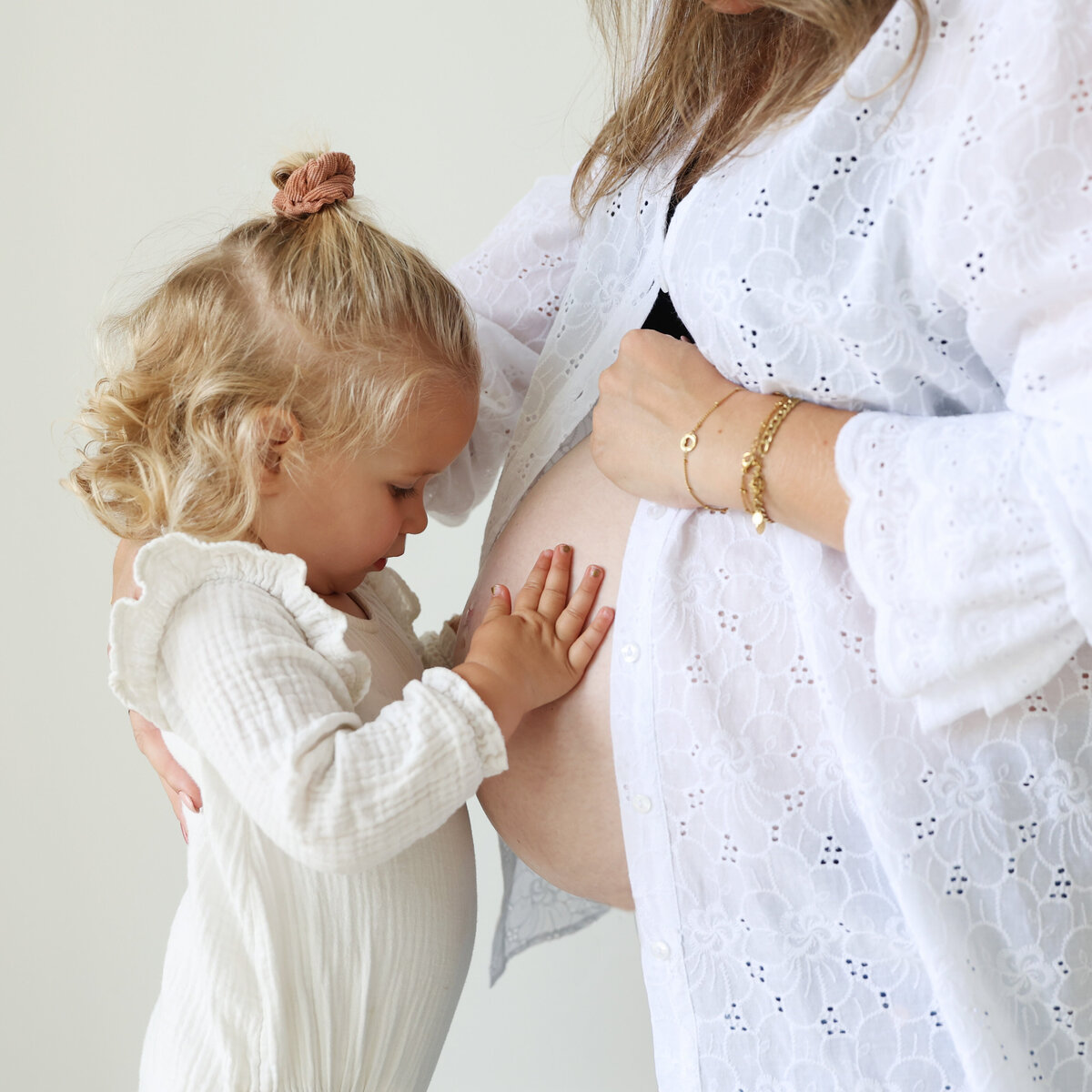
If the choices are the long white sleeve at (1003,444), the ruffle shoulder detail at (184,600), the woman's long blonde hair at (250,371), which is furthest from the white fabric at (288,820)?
the long white sleeve at (1003,444)

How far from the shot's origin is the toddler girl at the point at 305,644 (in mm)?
854

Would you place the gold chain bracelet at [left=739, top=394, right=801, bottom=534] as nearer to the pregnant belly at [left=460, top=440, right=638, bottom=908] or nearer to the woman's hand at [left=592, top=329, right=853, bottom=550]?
the woman's hand at [left=592, top=329, right=853, bottom=550]

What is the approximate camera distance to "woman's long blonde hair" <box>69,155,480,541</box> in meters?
0.97

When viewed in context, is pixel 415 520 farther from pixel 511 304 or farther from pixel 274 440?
pixel 511 304

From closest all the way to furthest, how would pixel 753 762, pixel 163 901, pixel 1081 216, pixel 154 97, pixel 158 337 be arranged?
pixel 1081 216 → pixel 753 762 → pixel 158 337 → pixel 154 97 → pixel 163 901

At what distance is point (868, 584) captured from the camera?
730mm

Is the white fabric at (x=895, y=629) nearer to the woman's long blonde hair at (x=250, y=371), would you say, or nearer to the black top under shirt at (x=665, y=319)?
the black top under shirt at (x=665, y=319)

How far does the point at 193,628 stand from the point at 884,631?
51 centimetres

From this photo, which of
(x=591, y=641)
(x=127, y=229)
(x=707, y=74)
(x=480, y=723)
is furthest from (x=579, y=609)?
(x=127, y=229)

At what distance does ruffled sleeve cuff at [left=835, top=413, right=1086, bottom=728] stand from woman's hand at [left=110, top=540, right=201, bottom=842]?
597 millimetres

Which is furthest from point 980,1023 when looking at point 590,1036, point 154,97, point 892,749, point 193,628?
point 154,97

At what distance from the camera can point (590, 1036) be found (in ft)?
6.45

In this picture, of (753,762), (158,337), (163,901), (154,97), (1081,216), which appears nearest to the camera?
(1081,216)

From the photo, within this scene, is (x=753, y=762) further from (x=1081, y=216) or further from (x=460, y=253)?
(x=460, y=253)
